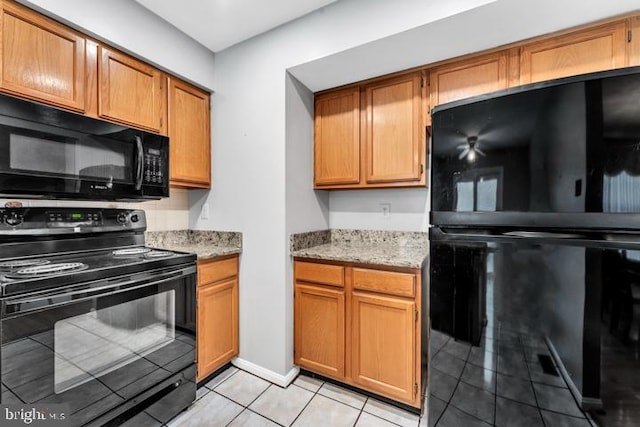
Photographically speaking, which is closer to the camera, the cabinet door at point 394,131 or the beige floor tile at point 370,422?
the beige floor tile at point 370,422

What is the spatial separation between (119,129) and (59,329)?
107 cm

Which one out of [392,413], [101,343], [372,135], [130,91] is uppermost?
[130,91]

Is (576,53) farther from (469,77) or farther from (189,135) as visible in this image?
(189,135)

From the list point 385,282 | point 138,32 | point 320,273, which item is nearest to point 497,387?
point 385,282

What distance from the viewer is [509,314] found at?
0.96m

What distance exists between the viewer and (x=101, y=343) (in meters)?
1.30

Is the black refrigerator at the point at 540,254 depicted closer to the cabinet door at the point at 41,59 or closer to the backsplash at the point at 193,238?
the backsplash at the point at 193,238

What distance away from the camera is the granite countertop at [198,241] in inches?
82.0

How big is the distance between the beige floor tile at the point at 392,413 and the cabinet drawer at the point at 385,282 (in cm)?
70

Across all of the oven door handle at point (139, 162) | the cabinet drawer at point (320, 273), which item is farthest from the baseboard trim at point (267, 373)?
the oven door handle at point (139, 162)

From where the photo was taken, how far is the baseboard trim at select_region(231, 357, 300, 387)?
1.94m

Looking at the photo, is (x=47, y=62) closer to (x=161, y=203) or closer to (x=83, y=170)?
(x=83, y=170)

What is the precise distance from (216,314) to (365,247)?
1212 millimetres

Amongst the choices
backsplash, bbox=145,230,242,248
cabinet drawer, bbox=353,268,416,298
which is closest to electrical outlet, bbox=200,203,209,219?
backsplash, bbox=145,230,242,248
